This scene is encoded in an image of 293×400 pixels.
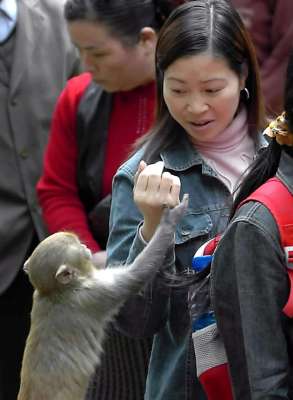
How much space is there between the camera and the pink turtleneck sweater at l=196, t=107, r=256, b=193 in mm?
3305

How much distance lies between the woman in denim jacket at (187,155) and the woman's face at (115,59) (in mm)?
878

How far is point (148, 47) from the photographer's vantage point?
430cm

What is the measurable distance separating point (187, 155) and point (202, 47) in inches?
12.4

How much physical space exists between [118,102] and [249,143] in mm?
1025

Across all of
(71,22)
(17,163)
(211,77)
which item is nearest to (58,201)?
(17,163)

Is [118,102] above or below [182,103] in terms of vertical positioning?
below

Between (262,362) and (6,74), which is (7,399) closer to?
A: (6,74)

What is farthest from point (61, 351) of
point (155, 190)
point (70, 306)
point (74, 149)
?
point (74, 149)

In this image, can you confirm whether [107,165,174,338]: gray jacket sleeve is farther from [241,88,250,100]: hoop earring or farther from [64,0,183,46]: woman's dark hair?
[64,0,183,46]: woman's dark hair

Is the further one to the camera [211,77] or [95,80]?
[95,80]

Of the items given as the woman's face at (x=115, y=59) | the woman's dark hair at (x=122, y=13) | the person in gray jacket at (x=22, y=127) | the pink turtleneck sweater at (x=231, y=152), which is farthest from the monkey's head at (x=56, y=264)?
the person in gray jacket at (x=22, y=127)

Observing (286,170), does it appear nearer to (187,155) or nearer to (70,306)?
(187,155)

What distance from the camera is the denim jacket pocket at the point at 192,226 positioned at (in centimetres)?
317

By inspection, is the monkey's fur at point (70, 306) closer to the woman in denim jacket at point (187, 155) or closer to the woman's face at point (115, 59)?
the woman in denim jacket at point (187, 155)
